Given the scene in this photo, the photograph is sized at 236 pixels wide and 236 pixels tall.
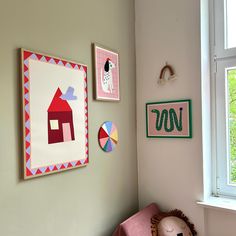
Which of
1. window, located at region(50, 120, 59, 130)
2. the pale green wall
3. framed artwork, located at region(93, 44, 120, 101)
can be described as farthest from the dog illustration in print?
window, located at region(50, 120, 59, 130)

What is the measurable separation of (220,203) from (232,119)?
0.58 m

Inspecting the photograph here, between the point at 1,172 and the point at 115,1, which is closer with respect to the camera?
the point at 1,172

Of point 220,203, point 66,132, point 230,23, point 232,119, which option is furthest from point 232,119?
point 66,132

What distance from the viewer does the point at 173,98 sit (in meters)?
1.82

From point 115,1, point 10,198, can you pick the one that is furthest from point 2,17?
point 115,1

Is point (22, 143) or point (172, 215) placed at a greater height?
point (22, 143)

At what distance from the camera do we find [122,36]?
188 centimetres

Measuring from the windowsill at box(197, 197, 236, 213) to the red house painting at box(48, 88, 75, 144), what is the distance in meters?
1.01

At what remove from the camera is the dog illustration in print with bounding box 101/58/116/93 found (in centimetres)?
167

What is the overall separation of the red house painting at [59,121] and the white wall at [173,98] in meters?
0.76

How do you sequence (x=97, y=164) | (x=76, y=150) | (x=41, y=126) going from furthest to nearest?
1. (x=97, y=164)
2. (x=76, y=150)
3. (x=41, y=126)

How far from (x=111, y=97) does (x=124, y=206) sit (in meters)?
0.83

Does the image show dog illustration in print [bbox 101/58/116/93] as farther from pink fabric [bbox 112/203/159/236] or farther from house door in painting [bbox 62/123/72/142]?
pink fabric [bbox 112/203/159/236]

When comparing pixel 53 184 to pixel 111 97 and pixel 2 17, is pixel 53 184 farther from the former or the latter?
pixel 2 17
